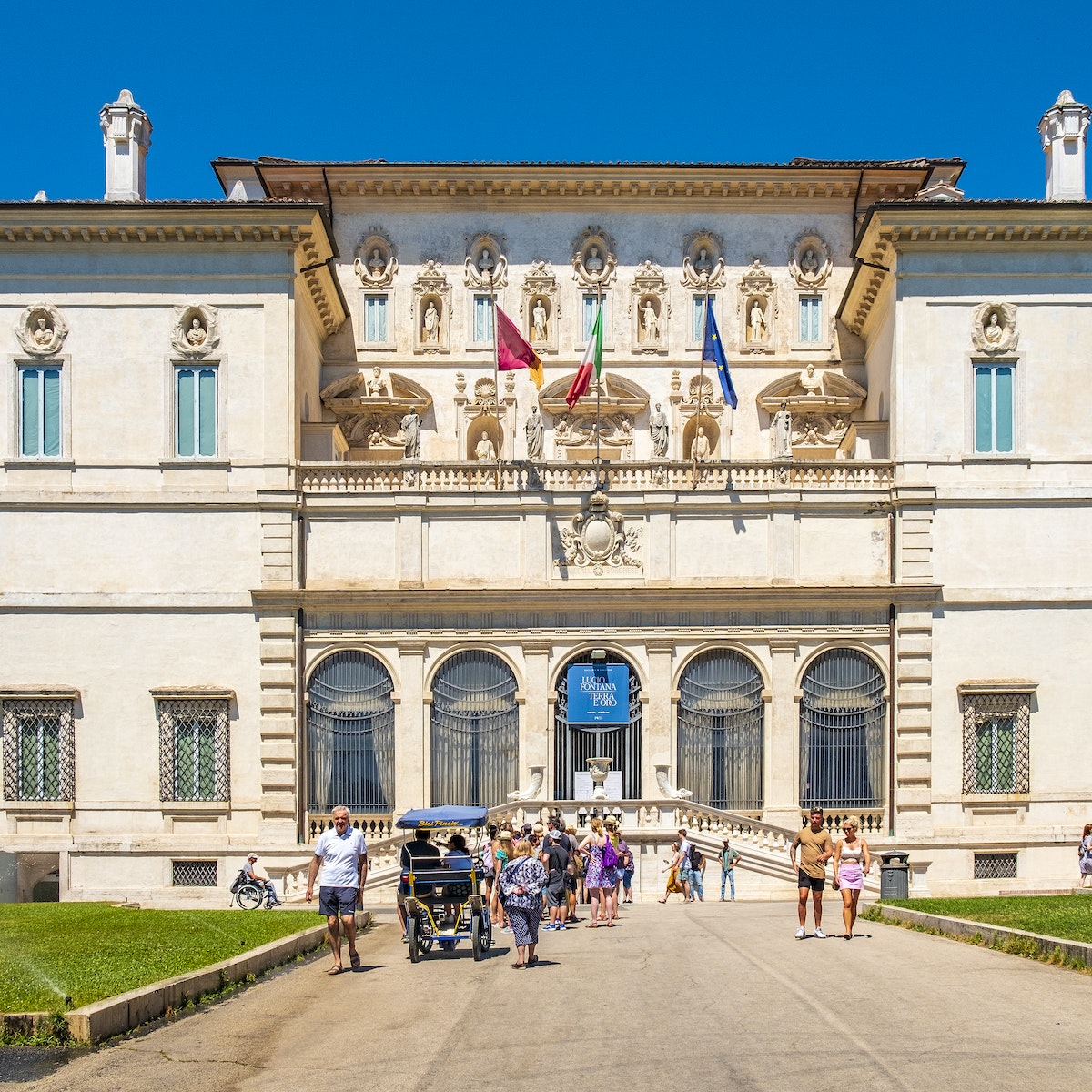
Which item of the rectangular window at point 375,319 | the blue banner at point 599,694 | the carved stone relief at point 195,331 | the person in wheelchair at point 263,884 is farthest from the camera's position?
the rectangular window at point 375,319

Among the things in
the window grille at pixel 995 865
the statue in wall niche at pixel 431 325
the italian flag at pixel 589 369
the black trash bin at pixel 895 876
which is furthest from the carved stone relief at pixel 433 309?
the black trash bin at pixel 895 876

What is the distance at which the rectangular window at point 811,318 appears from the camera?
4491 centimetres

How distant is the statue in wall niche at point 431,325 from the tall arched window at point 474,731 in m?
10.5

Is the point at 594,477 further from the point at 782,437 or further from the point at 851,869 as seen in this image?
the point at 851,869

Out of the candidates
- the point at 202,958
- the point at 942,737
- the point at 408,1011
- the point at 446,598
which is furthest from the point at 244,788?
the point at 408,1011

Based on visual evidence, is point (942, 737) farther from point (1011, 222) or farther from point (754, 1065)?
point (754, 1065)

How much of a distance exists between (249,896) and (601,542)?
11656mm

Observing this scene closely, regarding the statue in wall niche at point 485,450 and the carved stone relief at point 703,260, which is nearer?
the statue in wall niche at point 485,450

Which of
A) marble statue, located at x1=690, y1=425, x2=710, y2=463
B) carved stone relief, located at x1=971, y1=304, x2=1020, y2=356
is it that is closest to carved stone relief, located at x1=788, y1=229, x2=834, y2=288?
marble statue, located at x1=690, y1=425, x2=710, y2=463

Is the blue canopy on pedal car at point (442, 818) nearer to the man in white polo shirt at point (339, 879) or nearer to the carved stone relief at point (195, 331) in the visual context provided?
the man in white polo shirt at point (339, 879)

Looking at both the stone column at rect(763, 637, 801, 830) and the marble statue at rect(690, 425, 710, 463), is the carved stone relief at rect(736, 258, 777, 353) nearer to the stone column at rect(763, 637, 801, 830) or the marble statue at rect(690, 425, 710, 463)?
the marble statue at rect(690, 425, 710, 463)

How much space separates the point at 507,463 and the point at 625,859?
11556 millimetres

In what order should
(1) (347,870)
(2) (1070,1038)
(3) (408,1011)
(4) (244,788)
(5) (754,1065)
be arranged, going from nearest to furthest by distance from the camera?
1. (5) (754,1065)
2. (2) (1070,1038)
3. (3) (408,1011)
4. (1) (347,870)
5. (4) (244,788)

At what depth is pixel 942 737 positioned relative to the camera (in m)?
38.1
